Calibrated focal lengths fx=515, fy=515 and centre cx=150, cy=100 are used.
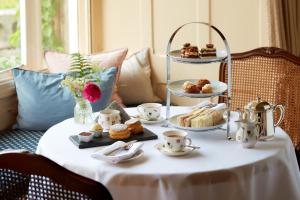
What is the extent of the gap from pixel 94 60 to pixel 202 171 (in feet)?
5.81

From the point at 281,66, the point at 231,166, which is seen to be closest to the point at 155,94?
the point at 281,66

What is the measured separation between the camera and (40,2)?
3338 millimetres

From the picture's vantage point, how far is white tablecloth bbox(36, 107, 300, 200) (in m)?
1.69

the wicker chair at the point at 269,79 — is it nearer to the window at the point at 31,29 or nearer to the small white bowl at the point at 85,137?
the small white bowl at the point at 85,137

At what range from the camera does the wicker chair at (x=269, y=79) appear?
109 inches

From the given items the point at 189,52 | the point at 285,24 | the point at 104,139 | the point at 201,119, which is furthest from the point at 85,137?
the point at 285,24

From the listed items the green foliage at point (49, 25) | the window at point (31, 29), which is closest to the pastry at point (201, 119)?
the window at point (31, 29)

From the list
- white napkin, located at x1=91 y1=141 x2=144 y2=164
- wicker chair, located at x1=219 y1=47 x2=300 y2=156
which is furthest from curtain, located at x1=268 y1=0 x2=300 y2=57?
white napkin, located at x1=91 y1=141 x2=144 y2=164

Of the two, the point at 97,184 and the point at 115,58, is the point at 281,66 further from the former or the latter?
the point at 97,184

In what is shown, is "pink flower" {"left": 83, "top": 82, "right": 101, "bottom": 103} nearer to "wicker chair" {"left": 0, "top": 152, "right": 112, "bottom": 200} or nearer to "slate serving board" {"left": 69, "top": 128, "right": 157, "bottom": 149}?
"slate serving board" {"left": 69, "top": 128, "right": 157, "bottom": 149}

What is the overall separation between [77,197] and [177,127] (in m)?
0.83

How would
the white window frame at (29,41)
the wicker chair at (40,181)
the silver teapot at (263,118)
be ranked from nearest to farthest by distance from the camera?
the wicker chair at (40,181) → the silver teapot at (263,118) → the white window frame at (29,41)

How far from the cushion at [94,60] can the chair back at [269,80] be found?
29.1 inches

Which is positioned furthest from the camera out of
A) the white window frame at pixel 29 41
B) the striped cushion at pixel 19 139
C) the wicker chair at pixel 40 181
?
the white window frame at pixel 29 41
